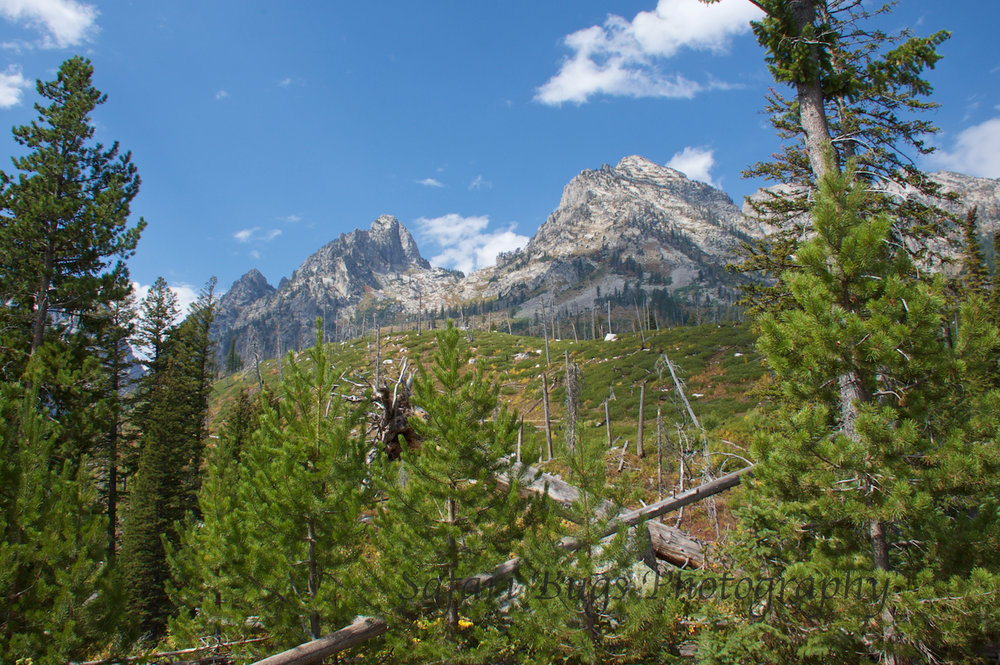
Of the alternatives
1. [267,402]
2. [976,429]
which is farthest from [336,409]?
[976,429]

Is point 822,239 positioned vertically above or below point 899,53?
below

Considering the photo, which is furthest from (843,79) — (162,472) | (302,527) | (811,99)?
(162,472)

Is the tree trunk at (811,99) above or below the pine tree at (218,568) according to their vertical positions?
above

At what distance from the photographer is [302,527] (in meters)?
5.97

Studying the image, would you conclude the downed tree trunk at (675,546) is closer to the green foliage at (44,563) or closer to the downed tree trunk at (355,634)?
the downed tree trunk at (355,634)

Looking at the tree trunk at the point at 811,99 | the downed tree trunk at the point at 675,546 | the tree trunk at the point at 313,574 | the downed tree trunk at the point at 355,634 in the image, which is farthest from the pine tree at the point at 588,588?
the tree trunk at the point at 811,99

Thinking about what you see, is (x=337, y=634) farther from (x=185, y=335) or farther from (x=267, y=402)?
(x=185, y=335)

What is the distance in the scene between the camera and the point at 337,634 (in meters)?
5.48

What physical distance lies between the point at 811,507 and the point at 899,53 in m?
7.10

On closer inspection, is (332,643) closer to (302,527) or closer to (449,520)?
(302,527)

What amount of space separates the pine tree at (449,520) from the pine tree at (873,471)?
8.20ft

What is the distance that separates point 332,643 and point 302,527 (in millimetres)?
1374

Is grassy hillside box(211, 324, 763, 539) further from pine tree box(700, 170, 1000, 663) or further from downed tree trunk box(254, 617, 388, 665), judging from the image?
downed tree trunk box(254, 617, 388, 665)

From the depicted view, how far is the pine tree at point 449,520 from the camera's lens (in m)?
5.20
